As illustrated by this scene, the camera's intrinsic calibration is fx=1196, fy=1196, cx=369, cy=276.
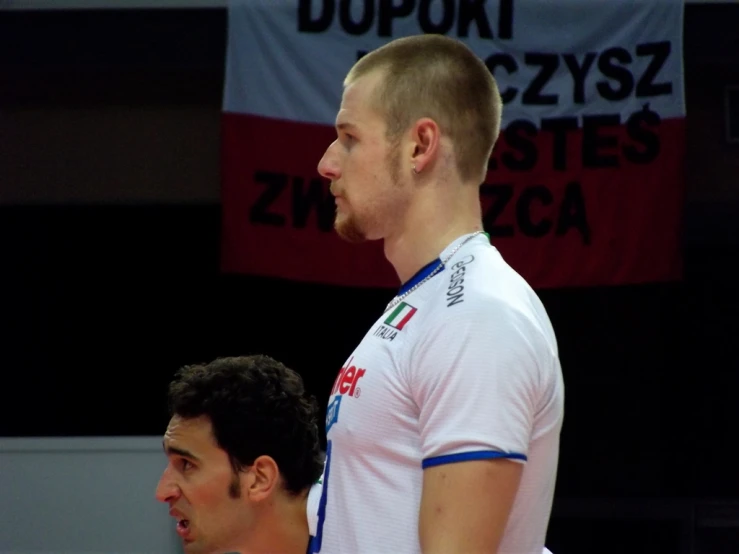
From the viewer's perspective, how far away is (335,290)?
632 cm

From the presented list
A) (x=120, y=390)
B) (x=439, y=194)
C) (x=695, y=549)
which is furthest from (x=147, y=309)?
(x=439, y=194)

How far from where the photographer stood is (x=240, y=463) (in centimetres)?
253

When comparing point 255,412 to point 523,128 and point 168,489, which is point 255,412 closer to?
point 168,489

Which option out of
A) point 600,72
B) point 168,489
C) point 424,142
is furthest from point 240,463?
point 600,72

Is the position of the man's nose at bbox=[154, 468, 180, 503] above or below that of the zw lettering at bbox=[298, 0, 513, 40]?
below

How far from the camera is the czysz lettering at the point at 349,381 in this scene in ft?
4.92

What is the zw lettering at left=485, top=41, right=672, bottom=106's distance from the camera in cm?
477

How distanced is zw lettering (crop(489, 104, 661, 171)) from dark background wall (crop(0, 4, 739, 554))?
4.43 ft

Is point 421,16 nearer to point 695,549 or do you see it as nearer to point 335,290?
point 335,290

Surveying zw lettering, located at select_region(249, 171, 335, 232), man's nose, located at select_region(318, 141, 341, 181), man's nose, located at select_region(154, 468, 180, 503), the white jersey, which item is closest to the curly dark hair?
man's nose, located at select_region(154, 468, 180, 503)

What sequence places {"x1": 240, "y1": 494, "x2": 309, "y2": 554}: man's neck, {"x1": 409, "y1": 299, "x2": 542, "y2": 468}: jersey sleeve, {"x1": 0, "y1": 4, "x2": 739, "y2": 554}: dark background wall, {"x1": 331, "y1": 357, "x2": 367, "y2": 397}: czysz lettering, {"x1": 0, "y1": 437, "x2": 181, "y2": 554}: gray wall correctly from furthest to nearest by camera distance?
{"x1": 0, "y1": 4, "x2": 739, "y2": 554}: dark background wall < {"x1": 0, "y1": 437, "x2": 181, "y2": 554}: gray wall < {"x1": 240, "y1": 494, "x2": 309, "y2": 554}: man's neck < {"x1": 331, "y1": 357, "x2": 367, "y2": 397}: czysz lettering < {"x1": 409, "y1": 299, "x2": 542, "y2": 468}: jersey sleeve

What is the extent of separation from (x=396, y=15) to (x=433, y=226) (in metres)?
3.33

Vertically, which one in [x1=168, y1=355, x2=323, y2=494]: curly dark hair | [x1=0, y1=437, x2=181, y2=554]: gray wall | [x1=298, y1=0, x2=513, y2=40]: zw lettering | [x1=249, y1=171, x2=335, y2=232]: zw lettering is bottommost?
[x1=0, y1=437, x2=181, y2=554]: gray wall

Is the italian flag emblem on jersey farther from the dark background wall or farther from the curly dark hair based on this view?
the dark background wall
